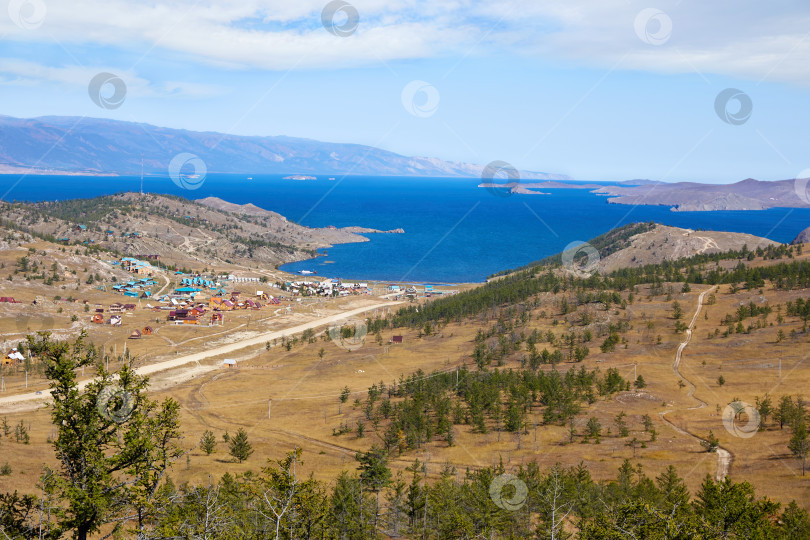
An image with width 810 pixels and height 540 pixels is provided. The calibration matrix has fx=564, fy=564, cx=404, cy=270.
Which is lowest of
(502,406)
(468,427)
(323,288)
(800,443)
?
(468,427)

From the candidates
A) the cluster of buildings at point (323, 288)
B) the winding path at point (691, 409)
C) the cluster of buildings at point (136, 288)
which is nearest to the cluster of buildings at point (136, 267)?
the cluster of buildings at point (136, 288)

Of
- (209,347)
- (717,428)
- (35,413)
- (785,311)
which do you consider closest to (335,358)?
(209,347)

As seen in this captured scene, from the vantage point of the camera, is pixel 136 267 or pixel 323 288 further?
pixel 323 288

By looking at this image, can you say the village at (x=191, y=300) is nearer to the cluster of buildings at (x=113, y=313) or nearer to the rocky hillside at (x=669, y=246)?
the cluster of buildings at (x=113, y=313)

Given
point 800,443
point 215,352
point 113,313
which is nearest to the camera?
point 800,443

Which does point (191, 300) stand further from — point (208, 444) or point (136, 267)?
point (208, 444)

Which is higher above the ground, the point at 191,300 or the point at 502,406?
the point at 191,300

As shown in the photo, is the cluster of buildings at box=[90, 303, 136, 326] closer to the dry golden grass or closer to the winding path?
the dry golden grass

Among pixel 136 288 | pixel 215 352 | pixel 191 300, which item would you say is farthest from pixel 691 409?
pixel 136 288

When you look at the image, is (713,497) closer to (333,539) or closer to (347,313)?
(333,539)
